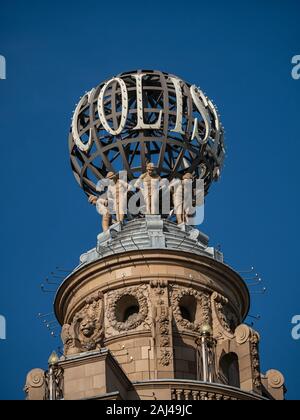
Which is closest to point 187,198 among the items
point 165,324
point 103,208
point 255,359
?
point 103,208

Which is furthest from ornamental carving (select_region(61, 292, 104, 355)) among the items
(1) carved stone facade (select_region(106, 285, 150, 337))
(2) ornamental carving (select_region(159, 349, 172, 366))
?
(2) ornamental carving (select_region(159, 349, 172, 366))

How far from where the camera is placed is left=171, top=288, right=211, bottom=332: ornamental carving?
81875 millimetres

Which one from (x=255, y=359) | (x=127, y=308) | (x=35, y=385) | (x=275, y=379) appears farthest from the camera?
(x=127, y=308)

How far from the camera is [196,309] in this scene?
83.1m

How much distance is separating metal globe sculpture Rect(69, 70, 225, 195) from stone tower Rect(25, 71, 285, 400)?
0.22ft

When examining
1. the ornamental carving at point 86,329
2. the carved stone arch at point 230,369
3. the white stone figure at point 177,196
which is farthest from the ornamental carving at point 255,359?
the white stone figure at point 177,196

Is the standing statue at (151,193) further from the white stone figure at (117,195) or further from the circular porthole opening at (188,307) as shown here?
the circular porthole opening at (188,307)

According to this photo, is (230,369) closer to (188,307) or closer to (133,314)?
(188,307)

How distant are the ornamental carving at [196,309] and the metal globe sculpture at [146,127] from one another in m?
7.90

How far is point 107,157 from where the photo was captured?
89062 millimetres

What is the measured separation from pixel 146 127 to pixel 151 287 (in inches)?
372

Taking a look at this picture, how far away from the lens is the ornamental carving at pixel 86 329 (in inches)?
3157

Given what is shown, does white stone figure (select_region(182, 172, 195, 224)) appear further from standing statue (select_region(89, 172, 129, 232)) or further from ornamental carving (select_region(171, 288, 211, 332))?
ornamental carving (select_region(171, 288, 211, 332))
